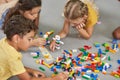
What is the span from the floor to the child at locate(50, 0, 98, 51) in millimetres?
57

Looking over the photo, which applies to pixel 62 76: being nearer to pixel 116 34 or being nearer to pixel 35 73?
pixel 35 73

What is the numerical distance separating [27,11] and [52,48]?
0.30 m

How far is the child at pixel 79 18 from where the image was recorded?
5.61ft

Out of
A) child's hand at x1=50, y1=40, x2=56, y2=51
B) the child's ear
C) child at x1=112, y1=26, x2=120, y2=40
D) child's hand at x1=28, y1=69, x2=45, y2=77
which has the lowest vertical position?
child's hand at x1=28, y1=69, x2=45, y2=77

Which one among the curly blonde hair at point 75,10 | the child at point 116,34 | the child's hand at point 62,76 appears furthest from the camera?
the child at point 116,34

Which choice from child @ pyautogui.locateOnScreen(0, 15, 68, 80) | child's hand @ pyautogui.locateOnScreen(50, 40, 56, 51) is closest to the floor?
child's hand @ pyautogui.locateOnScreen(50, 40, 56, 51)

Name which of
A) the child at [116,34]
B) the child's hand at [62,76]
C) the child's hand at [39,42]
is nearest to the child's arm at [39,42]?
the child's hand at [39,42]

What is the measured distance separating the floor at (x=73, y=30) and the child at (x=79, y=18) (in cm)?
6

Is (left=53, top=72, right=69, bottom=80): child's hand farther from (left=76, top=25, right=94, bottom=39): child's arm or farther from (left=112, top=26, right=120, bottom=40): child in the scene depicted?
(left=112, top=26, right=120, bottom=40): child

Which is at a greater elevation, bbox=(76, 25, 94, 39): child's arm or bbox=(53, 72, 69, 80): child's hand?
bbox=(76, 25, 94, 39): child's arm

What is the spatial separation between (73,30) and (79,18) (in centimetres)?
35

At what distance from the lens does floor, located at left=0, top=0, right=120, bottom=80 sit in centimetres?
174

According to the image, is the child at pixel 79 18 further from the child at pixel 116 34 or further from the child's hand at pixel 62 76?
the child's hand at pixel 62 76

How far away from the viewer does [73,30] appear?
206cm
